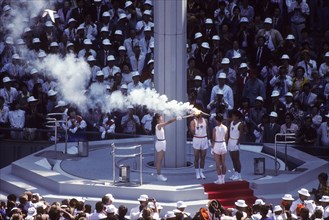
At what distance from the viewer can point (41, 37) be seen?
32438mm

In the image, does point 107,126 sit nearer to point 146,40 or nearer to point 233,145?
point 146,40

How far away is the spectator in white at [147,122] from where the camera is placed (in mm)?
28875

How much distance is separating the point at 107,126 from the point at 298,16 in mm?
7146

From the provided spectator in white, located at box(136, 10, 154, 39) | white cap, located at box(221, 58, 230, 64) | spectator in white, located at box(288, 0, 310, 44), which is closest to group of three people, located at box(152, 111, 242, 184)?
white cap, located at box(221, 58, 230, 64)

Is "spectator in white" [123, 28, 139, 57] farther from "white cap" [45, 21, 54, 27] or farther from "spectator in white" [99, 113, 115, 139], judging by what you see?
"spectator in white" [99, 113, 115, 139]

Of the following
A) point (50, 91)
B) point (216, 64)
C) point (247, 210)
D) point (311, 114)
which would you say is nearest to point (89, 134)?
point (50, 91)

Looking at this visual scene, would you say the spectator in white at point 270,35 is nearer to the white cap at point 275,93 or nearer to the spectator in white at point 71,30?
the white cap at point 275,93

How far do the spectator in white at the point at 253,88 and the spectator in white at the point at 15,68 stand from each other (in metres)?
7.14

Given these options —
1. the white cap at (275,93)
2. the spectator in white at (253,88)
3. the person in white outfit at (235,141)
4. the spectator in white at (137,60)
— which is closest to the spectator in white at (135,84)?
the spectator in white at (137,60)

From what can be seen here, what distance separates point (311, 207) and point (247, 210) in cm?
134

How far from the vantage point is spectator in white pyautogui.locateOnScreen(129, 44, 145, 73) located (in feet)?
102

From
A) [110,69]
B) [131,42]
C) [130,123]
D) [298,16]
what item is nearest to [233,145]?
[130,123]

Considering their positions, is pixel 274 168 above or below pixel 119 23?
below

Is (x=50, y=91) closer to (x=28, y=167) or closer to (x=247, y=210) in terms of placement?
(x=28, y=167)
